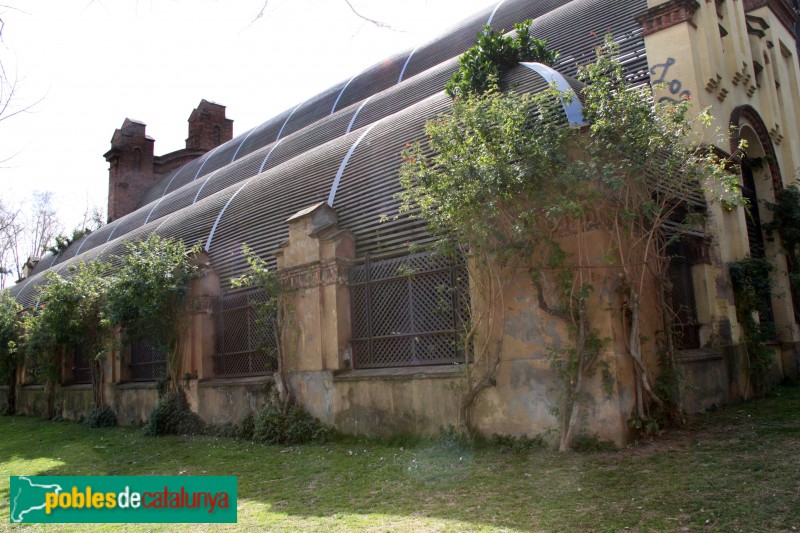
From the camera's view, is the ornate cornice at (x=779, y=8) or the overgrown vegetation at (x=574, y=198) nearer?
the overgrown vegetation at (x=574, y=198)

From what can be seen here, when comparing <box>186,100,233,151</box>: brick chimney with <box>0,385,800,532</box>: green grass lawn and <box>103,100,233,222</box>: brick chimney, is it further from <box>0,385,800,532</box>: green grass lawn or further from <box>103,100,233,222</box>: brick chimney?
<box>0,385,800,532</box>: green grass lawn

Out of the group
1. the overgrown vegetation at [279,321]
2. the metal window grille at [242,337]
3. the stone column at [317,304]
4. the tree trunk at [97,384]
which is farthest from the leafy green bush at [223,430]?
the tree trunk at [97,384]

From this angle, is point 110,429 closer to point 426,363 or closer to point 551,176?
point 426,363

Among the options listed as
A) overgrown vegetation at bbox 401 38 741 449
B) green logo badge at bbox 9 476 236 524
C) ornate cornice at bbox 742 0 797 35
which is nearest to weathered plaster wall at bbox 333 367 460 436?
overgrown vegetation at bbox 401 38 741 449

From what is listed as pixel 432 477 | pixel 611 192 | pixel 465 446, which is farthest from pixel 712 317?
pixel 432 477

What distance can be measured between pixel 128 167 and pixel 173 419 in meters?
22.2

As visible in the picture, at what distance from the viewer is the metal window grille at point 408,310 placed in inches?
348

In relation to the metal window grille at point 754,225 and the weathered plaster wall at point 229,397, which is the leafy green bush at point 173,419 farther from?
the metal window grille at point 754,225

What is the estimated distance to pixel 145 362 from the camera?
15336 millimetres

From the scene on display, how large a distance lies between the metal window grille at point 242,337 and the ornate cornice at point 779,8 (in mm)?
13561

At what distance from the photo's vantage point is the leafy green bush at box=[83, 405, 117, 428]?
1531 centimetres

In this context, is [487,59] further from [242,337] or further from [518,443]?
[242,337]

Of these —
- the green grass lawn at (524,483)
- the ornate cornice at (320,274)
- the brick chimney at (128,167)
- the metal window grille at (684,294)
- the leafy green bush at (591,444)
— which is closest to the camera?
the green grass lawn at (524,483)

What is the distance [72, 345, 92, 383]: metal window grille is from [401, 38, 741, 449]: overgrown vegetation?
46.9 ft
